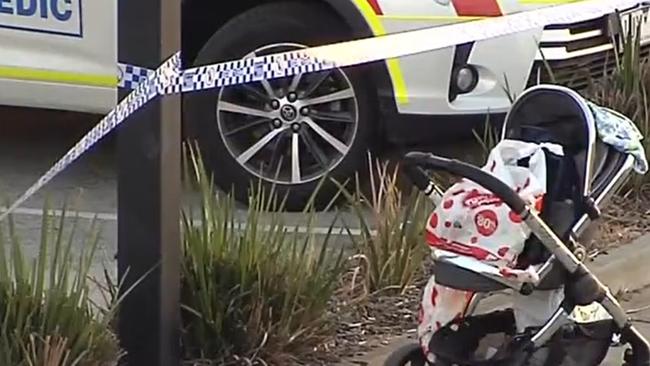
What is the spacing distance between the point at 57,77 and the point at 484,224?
2.89 meters

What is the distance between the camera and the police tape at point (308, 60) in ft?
11.8

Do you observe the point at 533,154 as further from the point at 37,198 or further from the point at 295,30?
the point at 37,198

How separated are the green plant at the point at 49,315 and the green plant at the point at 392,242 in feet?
4.46

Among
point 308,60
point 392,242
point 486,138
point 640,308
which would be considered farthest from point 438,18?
point 640,308

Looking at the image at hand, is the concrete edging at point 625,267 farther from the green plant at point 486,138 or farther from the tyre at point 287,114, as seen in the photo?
the tyre at point 287,114

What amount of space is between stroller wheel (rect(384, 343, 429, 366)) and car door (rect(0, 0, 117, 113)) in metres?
2.31

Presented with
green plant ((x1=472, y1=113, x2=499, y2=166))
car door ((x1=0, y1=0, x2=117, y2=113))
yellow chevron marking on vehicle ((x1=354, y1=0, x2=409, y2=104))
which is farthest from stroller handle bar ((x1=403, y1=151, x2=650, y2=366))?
car door ((x1=0, y1=0, x2=117, y2=113))

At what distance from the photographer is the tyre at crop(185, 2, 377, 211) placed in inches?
224

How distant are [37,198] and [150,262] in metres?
2.79

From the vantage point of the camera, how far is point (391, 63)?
5.64m

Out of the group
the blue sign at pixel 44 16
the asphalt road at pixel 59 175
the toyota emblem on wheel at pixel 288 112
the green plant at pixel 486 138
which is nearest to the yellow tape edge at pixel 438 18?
the green plant at pixel 486 138

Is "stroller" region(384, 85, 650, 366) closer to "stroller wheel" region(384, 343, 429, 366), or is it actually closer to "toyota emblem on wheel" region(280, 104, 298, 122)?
"stroller wheel" region(384, 343, 429, 366)

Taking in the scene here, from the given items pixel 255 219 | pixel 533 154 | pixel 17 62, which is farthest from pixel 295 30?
pixel 533 154

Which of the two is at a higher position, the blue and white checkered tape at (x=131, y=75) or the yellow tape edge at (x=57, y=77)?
the yellow tape edge at (x=57, y=77)
